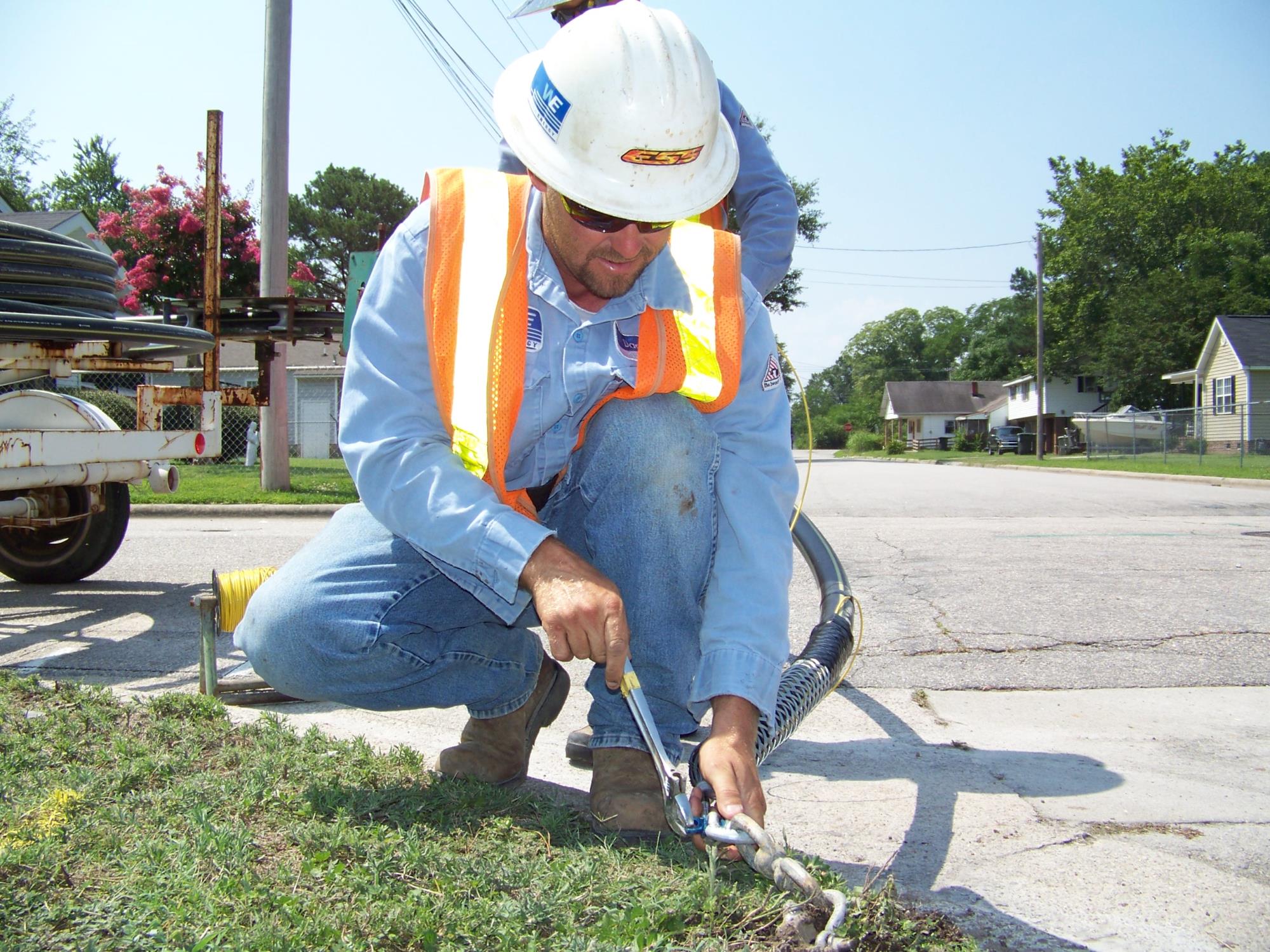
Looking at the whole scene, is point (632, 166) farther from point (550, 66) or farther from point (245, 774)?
point (245, 774)

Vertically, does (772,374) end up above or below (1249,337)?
below

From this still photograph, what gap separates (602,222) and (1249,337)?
4590 cm

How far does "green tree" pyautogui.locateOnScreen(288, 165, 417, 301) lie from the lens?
44188 millimetres

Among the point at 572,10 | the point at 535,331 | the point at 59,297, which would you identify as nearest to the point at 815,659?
the point at 535,331

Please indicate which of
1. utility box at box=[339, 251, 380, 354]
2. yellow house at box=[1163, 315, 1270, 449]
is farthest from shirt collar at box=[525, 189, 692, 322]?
yellow house at box=[1163, 315, 1270, 449]

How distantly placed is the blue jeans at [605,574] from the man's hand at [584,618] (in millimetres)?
306

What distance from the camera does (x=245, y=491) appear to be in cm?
1134

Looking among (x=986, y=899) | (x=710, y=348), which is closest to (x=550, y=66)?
(x=710, y=348)

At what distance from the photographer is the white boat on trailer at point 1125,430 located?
33188 mm

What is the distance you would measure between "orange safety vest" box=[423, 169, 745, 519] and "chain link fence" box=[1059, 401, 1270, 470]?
23.6 metres

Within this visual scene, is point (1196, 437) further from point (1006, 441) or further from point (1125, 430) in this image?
point (1006, 441)

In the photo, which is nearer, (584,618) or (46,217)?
(584,618)

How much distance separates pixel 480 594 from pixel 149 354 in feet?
14.7

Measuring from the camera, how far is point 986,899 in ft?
5.83
